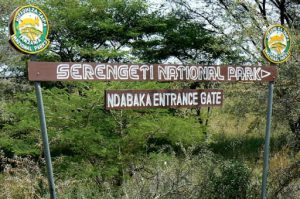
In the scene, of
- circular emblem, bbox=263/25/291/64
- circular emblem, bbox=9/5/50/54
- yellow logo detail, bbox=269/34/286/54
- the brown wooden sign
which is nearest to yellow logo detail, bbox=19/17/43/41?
circular emblem, bbox=9/5/50/54

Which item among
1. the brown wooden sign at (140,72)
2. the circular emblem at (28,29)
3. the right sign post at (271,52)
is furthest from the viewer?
the right sign post at (271,52)

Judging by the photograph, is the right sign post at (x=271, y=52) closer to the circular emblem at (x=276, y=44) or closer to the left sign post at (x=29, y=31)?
the circular emblem at (x=276, y=44)

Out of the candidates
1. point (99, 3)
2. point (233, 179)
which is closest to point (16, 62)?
point (99, 3)

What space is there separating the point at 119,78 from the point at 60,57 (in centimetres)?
1059

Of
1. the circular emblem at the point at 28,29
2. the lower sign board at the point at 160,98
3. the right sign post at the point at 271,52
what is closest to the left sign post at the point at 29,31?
the circular emblem at the point at 28,29

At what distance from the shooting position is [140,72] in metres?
5.02

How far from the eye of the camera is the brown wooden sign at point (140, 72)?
4.46 metres

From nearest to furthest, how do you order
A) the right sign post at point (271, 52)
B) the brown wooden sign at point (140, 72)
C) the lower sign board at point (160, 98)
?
the brown wooden sign at point (140, 72) → the lower sign board at point (160, 98) → the right sign post at point (271, 52)

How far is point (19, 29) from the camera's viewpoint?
425 cm

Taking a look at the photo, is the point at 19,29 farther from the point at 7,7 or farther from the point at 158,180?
the point at 7,7

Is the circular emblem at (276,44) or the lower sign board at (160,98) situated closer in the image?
the lower sign board at (160,98)

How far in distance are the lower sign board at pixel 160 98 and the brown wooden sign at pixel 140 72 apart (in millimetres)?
146

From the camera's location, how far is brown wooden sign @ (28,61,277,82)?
14.6 ft

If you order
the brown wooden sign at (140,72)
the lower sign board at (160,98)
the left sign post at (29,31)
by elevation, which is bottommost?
the lower sign board at (160,98)
